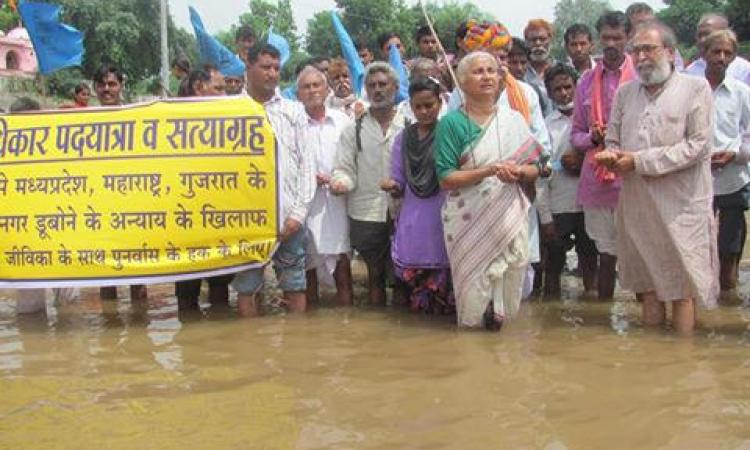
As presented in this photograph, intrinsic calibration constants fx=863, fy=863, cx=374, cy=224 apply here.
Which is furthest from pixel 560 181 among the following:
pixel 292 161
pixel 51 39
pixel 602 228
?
pixel 51 39

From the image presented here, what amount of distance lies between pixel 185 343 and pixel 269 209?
101 cm

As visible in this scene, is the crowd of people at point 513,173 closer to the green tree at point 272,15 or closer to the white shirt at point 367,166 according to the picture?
the white shirt at point 367,166

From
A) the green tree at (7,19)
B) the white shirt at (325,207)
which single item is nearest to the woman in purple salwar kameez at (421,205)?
the white shirt at (325,207)

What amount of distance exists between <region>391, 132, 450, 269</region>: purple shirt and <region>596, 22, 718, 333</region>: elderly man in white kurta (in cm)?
108

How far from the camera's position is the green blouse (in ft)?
16.3

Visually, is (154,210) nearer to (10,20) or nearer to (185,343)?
(185,343)

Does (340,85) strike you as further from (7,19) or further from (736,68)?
(7,19)

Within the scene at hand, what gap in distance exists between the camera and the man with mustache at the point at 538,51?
21.6ft

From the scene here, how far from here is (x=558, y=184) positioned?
6.03m

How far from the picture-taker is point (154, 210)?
5.37 meters

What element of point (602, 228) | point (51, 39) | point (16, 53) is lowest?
point (602, 228)

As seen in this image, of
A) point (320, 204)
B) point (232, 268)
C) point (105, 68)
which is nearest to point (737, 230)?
point (320, 204)

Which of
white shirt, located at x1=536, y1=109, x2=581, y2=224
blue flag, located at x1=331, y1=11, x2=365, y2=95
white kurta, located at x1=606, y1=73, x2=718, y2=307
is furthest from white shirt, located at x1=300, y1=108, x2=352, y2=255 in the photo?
blue flag, located at x1=331, y1=11, x2=365, y2=95

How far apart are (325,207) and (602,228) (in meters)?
1.86
